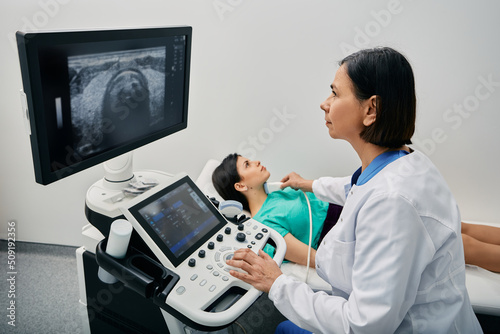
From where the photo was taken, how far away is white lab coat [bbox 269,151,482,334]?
906 millimetres

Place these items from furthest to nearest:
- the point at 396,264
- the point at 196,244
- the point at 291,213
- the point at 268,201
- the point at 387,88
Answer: the point at 268,201
the point at 291,213
the point at 196,244
the point at 387,88
the point at 396,264

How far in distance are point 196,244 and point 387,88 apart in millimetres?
686

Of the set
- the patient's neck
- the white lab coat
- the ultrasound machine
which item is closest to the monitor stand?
the ultrasound machine

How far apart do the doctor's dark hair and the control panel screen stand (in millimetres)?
561

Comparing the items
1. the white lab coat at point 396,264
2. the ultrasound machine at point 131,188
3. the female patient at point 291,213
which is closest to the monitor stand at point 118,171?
the ultrasound machine at point 131,188

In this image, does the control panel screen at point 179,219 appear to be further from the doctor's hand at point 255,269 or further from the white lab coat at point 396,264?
the white lab coat at point 396,264

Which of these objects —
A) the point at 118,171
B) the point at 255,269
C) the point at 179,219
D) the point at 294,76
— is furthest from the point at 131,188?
the point at 294,76

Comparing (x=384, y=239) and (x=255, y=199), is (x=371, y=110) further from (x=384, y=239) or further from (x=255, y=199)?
(x=255, y=199)

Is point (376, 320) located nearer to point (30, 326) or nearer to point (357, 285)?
point (357, 285)

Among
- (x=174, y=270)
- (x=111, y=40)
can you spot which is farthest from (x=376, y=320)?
(x=111, y=40)

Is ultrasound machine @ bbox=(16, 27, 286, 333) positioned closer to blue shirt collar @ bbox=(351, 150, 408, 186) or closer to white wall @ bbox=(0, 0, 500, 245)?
blue shirt collar @ bbox=(351, 150, 408, 186)

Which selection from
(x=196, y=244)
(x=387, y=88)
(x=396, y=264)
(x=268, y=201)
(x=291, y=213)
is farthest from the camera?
(x=268, y=201)

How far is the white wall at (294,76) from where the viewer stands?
6.07 ft

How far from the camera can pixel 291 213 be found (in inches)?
70.5
